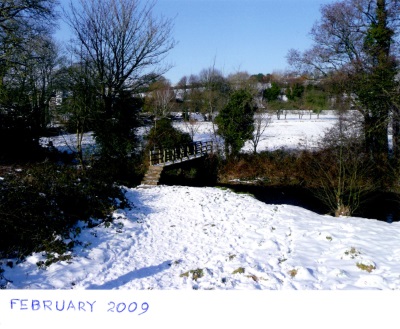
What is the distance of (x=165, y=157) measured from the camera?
18312 mm

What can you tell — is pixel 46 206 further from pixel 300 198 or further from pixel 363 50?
pixel 363 50

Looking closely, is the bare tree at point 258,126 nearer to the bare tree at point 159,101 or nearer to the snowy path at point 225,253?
the bare tree at point 159,101

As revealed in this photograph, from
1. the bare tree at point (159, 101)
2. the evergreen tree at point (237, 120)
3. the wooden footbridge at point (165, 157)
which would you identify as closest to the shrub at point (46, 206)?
the wooden footbridge at point (165, 157)

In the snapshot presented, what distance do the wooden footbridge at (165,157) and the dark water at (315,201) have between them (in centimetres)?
359

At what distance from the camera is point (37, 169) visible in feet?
38.9

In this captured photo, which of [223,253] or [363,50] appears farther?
[363,50]

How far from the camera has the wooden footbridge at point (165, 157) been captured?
1598 centimetres

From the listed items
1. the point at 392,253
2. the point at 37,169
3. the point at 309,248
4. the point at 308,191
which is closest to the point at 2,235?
the point at 37,169

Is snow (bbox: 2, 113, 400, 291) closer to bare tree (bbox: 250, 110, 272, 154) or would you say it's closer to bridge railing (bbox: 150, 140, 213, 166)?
bridge railing (bbox: 150, 140, 213, 166)

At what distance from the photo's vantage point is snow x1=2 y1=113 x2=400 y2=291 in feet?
19.2

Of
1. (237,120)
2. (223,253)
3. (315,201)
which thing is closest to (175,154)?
(237,120)

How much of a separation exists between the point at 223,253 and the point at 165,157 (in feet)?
37.7

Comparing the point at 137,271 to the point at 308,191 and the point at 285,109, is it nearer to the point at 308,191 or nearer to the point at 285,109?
the point at 308,191

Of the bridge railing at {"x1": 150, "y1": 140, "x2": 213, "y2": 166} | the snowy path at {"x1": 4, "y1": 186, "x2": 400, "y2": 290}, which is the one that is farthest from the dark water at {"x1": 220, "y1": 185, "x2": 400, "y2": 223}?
the bridge railing at {"x1": 150, "y1": 140, "x2": 213, "y2": 166}
